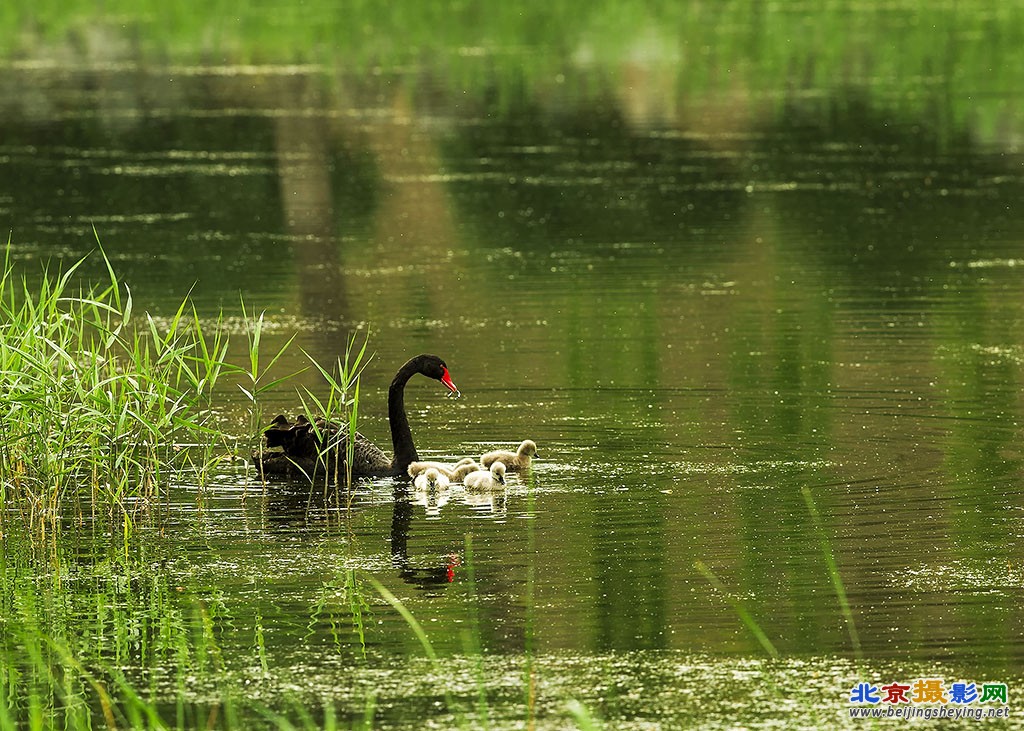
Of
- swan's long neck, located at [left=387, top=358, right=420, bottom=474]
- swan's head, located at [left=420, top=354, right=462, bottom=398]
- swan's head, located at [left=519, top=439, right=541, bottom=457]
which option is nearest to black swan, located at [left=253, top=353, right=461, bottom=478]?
swan's long neck, located at [left=387, top=358, right=420, bottom=474]

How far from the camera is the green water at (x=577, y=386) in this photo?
27.3ft

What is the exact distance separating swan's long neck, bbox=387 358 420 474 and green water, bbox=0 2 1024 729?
0.80 ft

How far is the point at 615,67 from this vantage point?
122 feet

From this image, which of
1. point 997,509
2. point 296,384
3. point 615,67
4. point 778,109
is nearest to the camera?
point 997,509

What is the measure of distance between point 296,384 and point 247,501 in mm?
3036

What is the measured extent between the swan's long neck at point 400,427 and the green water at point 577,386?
0.24 metres

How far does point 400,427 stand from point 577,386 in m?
2.29

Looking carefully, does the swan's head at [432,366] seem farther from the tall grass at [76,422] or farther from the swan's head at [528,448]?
the tall grass at [76,422]

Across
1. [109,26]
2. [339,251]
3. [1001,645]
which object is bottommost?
[1001,645]

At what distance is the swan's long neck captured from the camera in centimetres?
1202

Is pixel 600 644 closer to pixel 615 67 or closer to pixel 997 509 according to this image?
pixel 997 509

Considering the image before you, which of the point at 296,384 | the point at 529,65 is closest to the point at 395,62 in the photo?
the point at 529,65

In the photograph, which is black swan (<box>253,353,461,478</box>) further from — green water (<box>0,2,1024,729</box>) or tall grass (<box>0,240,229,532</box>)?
tall grass (<box>0,240,229,532</box>)

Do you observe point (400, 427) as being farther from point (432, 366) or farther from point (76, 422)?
point (76, 422)
